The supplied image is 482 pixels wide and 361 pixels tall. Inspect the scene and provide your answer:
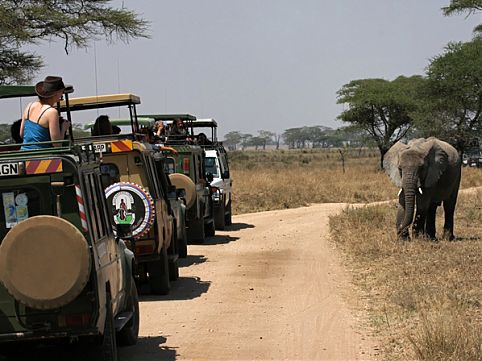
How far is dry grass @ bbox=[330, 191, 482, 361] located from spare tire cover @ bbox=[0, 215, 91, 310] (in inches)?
125

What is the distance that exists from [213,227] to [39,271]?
14182 mm

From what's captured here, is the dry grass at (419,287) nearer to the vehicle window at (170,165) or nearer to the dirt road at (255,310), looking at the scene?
the dirt road at (255,310)

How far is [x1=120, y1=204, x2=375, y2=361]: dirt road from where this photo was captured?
845 cm

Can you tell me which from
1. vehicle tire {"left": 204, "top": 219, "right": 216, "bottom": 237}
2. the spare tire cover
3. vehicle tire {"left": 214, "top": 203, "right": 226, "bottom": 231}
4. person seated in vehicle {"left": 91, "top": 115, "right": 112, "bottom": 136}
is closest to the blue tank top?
the spare tire cover

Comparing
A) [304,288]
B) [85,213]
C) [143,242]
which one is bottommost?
[304,288]

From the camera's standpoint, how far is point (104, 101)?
13.4m

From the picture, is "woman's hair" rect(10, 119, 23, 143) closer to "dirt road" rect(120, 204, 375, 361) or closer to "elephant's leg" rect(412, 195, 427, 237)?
"dirt road" rect(120, 204, 375, 361)

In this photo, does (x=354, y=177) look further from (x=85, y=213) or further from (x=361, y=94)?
(x=85, y=213)

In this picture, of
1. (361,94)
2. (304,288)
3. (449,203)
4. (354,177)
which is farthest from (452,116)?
(304,288)

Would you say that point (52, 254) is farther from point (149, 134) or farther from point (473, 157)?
point (473, 157)

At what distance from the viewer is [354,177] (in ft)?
134

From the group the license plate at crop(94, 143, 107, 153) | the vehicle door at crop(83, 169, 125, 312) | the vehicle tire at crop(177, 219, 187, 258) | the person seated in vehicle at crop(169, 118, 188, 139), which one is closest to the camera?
the vehicle door at crop(83, 169, 125, 312)

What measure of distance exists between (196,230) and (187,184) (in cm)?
266

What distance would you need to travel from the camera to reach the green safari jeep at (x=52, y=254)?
6.10 metres
